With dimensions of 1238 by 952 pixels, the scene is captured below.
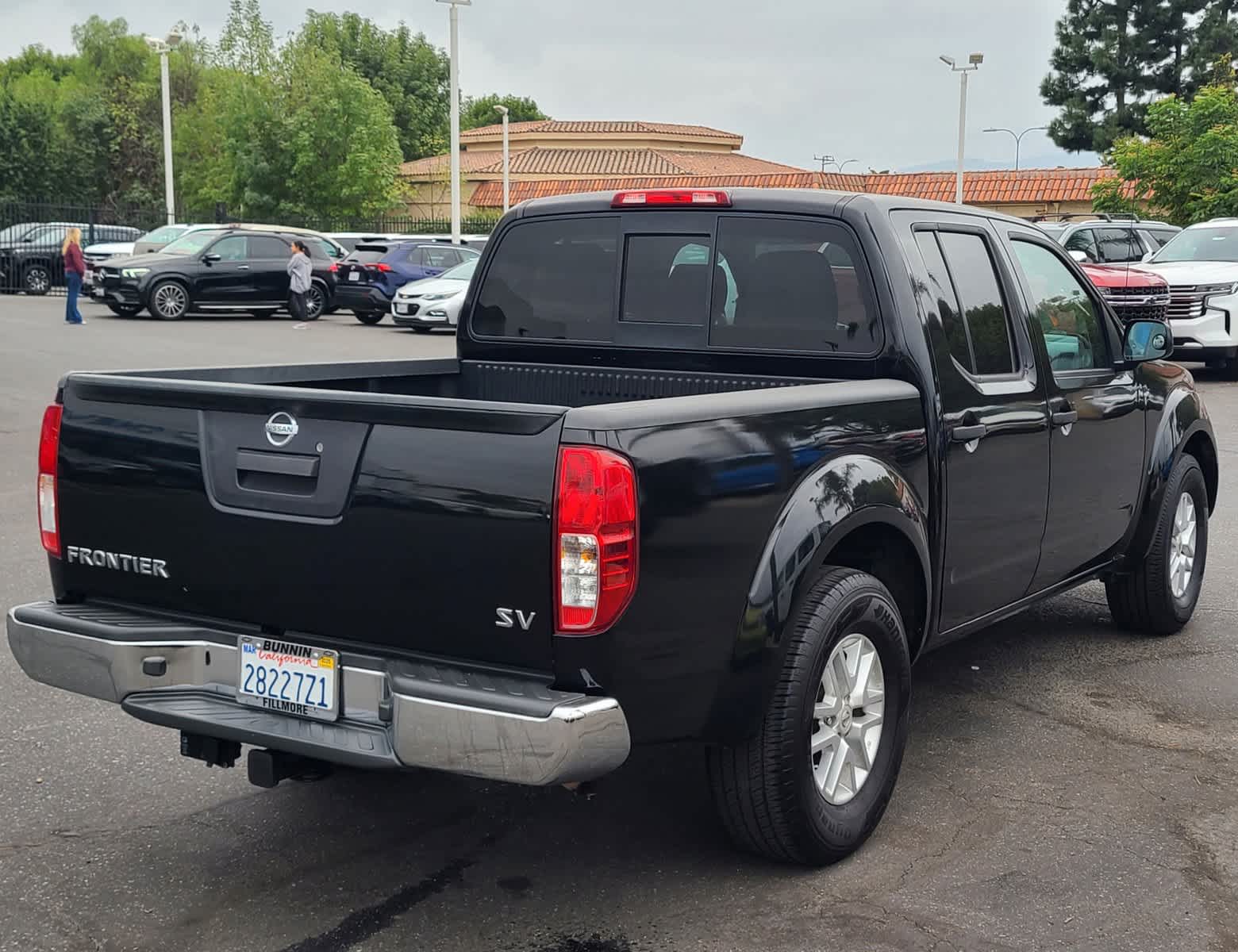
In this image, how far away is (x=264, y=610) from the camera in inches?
146

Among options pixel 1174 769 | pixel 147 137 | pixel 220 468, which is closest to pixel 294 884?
pixel 220 468

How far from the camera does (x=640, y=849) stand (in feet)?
13.7

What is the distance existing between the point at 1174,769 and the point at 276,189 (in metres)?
50.7

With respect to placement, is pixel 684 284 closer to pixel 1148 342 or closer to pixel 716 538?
pixel 716 538

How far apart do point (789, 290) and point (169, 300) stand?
22.7 m

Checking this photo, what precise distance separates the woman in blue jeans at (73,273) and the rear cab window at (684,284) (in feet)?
66.6

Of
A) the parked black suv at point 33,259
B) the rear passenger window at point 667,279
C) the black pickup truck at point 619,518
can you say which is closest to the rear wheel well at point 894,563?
the black pickup truck at point 619,518

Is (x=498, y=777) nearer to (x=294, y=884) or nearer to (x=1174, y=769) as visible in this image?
(x=294, y=884)

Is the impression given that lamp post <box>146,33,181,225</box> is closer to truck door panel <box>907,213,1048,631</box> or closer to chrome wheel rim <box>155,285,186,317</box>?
chrome wheel rim <box>155,285,186,317</box>

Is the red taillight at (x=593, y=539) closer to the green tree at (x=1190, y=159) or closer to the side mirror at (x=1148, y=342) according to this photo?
the side mirror at (x=1148, y=342)

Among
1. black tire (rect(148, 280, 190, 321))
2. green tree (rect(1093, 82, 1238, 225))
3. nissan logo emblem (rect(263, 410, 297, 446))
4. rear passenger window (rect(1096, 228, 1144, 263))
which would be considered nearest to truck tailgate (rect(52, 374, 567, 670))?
nissan logo emblem (rect(263, 410, 297, 446))

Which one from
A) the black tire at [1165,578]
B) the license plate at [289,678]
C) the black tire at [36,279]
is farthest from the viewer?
the black tire at [36,279]

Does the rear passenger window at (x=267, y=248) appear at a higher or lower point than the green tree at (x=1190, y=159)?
lower

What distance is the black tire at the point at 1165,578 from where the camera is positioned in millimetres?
6219
